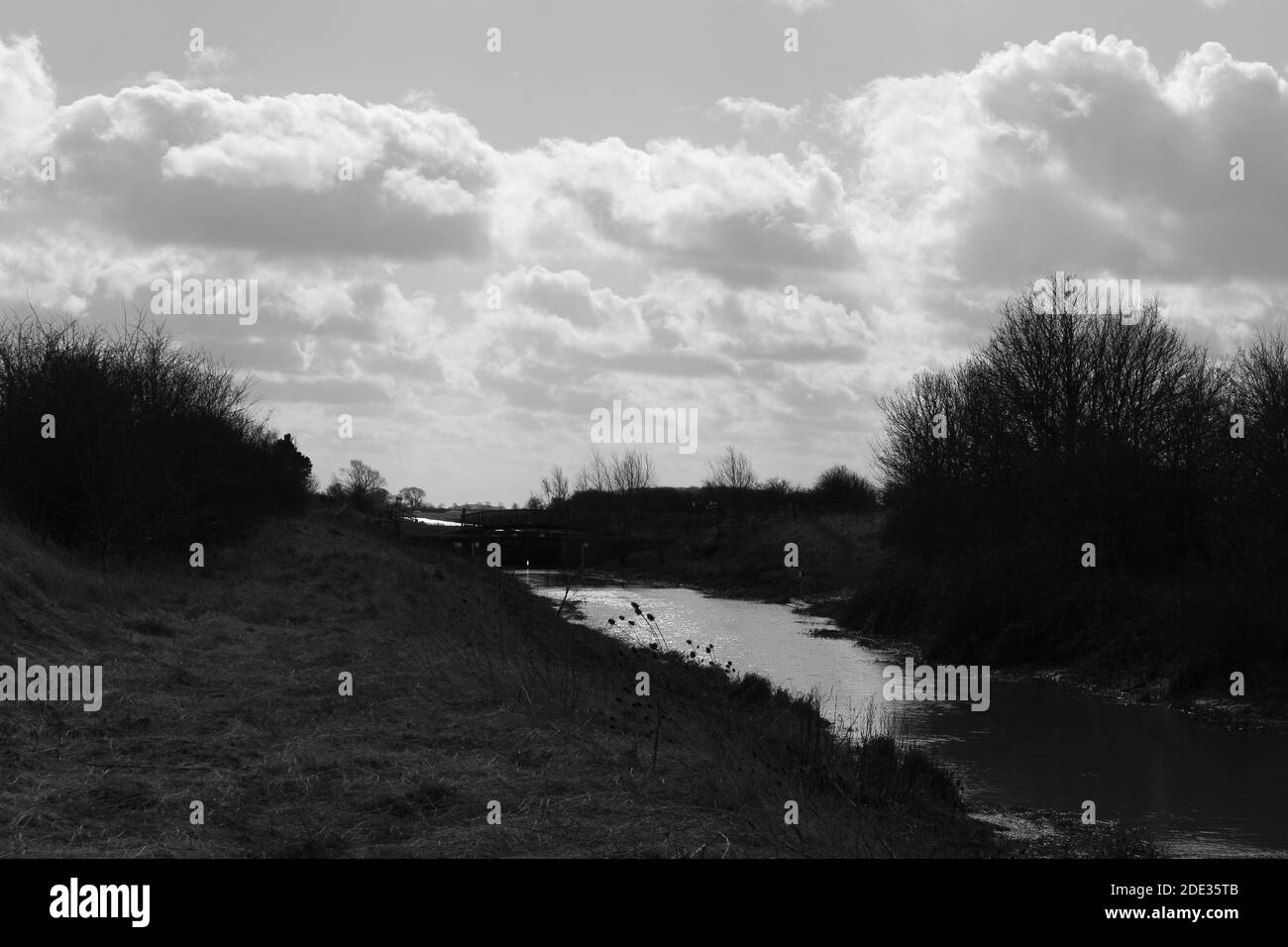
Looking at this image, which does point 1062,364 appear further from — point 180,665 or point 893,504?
point 180,665

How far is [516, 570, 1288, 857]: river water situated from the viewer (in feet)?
55.3

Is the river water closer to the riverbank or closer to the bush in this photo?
the riverbank

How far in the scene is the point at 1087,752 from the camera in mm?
22328

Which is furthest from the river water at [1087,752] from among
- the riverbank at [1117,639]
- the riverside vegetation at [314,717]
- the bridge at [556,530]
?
the bridge at [556,530]

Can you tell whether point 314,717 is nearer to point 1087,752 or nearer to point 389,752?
point 389,752

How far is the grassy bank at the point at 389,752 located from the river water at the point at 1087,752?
7.95 ft

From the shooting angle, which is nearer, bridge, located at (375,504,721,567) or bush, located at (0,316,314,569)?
bush, located at (0,316,314,569)

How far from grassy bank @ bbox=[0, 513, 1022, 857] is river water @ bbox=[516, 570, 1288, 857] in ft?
7.95

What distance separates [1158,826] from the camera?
16.3 meters

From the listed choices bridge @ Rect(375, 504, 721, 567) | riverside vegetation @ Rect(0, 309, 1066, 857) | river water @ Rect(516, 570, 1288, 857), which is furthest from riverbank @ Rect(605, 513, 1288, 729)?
bridge @ Rect(375, 504, 721, 567)
